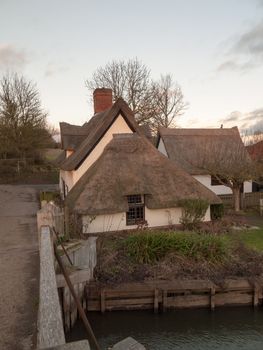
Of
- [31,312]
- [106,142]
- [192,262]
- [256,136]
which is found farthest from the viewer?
[256,136]

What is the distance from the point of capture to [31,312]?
6.75m

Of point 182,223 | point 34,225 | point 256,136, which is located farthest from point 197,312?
point 256,136

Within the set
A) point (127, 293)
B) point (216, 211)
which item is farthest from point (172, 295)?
point (216, 211)

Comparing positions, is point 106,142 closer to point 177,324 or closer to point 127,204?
point 127,204

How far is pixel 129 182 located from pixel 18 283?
9984 millimetres

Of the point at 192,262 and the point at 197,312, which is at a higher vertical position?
the point at 192,262

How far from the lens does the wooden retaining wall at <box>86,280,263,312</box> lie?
1179 cm

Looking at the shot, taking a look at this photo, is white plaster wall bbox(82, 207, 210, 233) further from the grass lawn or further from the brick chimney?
the brick chimney

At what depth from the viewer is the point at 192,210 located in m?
17.6

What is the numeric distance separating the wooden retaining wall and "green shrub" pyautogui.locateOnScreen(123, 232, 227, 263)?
1290mm

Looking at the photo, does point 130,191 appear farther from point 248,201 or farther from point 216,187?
point 216,187

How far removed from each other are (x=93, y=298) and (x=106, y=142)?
10.8 metres

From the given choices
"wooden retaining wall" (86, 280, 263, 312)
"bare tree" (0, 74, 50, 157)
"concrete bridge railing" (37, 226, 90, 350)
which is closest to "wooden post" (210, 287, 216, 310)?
"wooden retaining wall" (86, 280, 263, 312)

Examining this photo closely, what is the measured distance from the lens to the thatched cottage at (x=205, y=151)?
26.6m
